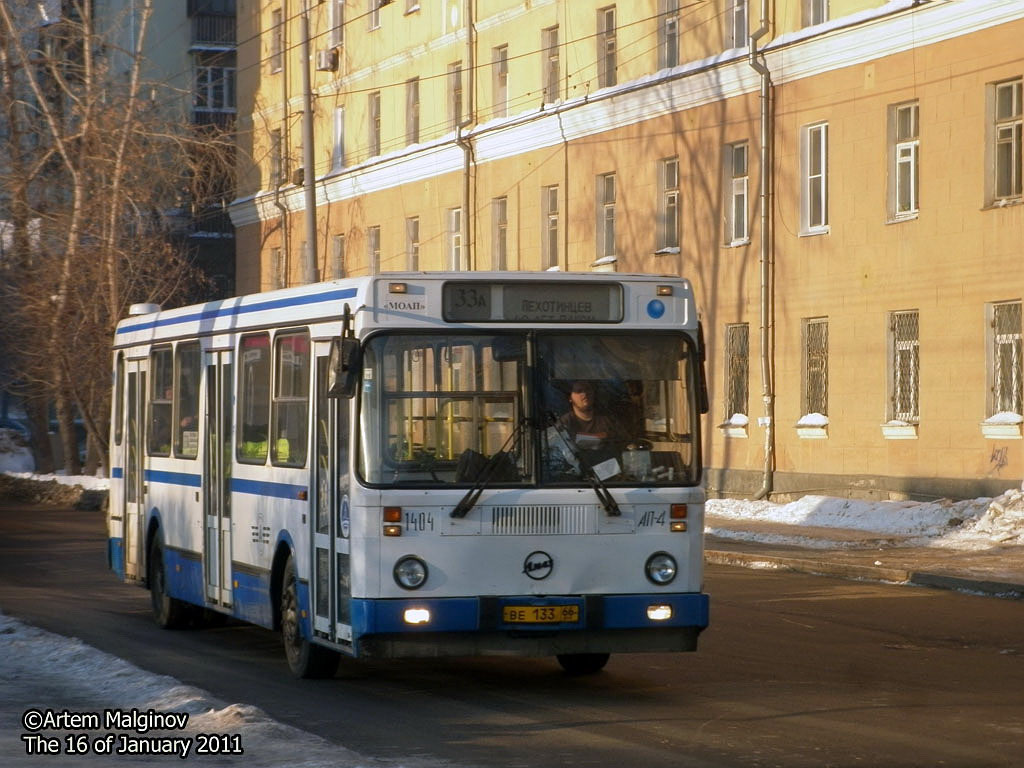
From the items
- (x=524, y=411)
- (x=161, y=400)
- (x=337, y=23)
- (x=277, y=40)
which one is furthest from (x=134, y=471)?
(x=277, y=40)

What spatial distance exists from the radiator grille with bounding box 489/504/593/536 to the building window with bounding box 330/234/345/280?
4035cm

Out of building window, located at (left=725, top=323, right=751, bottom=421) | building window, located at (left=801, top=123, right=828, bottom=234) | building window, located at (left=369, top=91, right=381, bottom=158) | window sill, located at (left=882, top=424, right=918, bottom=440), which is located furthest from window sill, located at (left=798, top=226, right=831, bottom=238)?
building window, located at (left=369, top=91, right=381, bottom=158)

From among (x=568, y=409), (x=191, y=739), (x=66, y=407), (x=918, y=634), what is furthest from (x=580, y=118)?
(x=191, y=739)

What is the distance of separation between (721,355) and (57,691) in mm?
24405

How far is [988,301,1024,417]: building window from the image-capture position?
27609 mm

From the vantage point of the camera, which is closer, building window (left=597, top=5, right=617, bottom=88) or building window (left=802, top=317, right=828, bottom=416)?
building window (left=802, top=317, right=828, bottom=416)

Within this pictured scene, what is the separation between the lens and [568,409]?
11.2m

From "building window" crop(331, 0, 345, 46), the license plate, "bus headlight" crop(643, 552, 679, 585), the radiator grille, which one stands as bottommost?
the license plate

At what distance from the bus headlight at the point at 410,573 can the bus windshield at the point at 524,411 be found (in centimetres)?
44

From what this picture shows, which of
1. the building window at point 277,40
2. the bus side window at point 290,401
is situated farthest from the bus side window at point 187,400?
the building window at point 277,40

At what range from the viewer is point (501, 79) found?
42719 millimetres

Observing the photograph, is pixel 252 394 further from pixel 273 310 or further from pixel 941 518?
pixel 941 518

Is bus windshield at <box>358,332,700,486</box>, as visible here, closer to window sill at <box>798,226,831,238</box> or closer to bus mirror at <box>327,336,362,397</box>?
bus mirror at <box>327,336,362,397</box>

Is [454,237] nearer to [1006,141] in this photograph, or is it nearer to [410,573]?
[1006,141]
